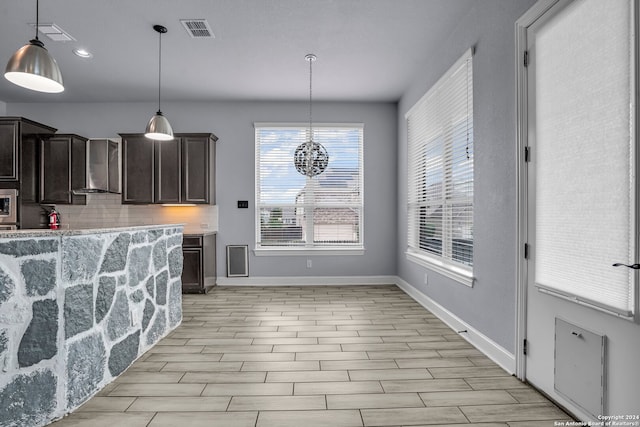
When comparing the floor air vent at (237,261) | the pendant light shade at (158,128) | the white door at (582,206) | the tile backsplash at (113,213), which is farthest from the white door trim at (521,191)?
the tile backsplash at (113,213)

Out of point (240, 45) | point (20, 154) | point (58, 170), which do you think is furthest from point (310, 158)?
point (20, 154)

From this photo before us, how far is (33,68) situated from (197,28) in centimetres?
167

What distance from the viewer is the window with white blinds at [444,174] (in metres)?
3.36

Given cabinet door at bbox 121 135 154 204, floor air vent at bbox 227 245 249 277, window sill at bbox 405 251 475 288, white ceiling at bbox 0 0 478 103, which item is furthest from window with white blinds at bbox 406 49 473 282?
cabinet door at bbox 121 135 154 204

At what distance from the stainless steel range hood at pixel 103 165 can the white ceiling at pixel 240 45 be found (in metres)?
0.74

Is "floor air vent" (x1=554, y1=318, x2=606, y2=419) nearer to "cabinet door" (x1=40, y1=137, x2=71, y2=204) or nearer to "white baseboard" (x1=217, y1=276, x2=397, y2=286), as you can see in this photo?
"white baseboard" (x1=217, y1=276, x2=397, y2=286)

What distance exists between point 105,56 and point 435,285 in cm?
460

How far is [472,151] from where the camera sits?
3.23 meters

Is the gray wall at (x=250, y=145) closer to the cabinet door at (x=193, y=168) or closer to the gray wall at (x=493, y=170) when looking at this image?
the cabinet door at (x=193, y=168)

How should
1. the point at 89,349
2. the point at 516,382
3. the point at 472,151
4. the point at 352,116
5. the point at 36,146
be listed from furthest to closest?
the point at 352,116, the point at 36,146, the point at 472,151, the point at 516,382, the point at 89,349

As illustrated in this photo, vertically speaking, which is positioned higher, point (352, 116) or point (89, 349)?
point (352, 116)

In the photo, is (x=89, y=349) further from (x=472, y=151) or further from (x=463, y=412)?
(x=472, y=151)

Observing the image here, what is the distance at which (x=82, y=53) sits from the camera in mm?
4020

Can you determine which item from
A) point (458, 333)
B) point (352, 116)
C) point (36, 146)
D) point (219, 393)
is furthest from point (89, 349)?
point (352, 116)
